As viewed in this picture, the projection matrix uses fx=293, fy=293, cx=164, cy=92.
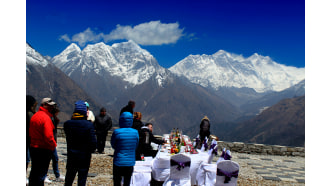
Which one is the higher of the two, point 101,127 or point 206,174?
point 101,127

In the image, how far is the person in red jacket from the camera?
4.54m

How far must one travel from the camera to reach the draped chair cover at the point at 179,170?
608 centimetres

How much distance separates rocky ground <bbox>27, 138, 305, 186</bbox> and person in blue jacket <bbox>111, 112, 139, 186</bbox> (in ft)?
7.29

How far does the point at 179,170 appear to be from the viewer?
20.0 feet

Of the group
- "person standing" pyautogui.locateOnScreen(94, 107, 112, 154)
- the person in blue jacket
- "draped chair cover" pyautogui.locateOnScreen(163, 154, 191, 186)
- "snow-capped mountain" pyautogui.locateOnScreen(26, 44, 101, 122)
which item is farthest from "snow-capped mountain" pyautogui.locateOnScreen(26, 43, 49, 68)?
the person in blue jacket

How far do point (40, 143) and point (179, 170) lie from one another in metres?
2.84

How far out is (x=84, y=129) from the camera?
4.62 m

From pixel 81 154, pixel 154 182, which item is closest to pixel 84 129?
pixel 81 154

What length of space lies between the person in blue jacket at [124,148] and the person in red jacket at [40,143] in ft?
3.29

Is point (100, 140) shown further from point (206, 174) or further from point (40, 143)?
point (40, 143)

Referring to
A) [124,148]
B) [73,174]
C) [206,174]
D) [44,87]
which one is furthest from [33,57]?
[124,148]

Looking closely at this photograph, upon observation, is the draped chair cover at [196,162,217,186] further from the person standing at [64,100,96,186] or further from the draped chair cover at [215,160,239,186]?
the person standing at [64,100,96,186]
